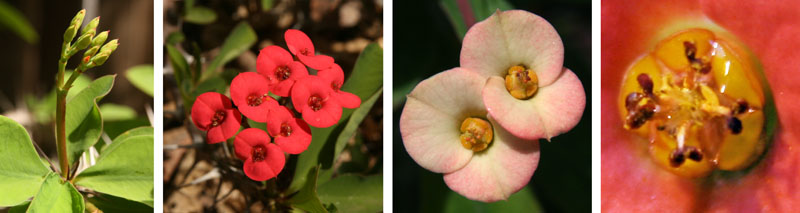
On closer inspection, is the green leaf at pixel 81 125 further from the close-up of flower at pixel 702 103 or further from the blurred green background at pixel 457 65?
the close-up of flower at pixel 702 103

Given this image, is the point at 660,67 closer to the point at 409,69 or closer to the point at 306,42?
the point at 409,69

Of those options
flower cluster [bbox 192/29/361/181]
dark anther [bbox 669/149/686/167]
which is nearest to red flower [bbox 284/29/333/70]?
flower cluster [bbox 192/29/361/181]

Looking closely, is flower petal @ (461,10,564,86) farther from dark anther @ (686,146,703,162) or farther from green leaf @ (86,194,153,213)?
green leaf @ (86,194,153,213)

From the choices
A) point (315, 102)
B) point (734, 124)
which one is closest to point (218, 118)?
point (315, 102)

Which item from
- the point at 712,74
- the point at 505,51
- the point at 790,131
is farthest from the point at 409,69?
the point at 790,131

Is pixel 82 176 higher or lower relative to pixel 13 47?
lower

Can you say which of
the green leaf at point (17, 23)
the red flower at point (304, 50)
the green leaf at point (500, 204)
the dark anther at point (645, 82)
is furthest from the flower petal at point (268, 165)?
the dark anther at point (645, 82)
